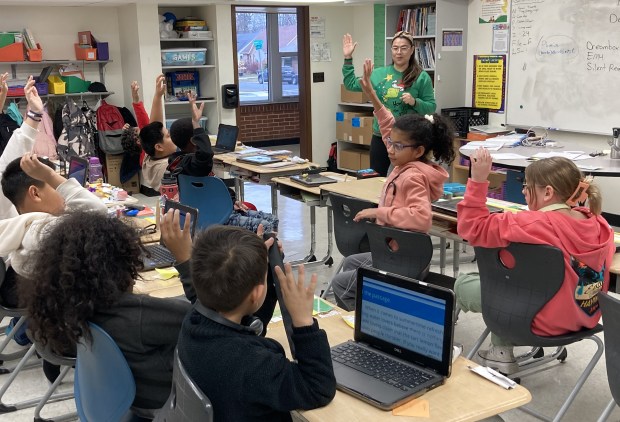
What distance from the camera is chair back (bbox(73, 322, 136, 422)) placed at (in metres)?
1.87

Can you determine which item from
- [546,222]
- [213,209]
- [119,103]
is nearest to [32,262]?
[546,222]

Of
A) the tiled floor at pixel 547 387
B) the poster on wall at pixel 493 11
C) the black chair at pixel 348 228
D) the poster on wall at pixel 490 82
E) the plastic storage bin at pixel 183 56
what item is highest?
the poster on wall at pixel 493 11

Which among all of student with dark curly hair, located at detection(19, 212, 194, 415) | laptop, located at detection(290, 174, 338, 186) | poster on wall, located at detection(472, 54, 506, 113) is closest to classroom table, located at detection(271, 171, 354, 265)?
laptop, located at detection(290, 174, 338, 186)

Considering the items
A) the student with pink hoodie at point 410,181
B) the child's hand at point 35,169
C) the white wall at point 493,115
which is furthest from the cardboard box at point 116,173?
the student with pink hoodie at point 410,181

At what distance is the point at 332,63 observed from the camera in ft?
29.5

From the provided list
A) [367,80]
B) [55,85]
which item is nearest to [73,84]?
[55,85]

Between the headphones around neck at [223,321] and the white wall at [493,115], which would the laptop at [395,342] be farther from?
the white wall at [493,115]

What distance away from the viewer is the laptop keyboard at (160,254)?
3.01 m

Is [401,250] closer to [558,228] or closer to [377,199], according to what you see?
[558,228]

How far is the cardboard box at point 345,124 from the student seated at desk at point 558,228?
6.02m

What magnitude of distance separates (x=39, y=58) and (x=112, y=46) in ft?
3.23

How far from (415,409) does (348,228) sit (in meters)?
2.18

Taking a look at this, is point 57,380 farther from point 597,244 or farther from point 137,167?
point 137,167

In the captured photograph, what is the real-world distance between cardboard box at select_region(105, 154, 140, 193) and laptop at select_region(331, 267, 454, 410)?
21.1 feet
